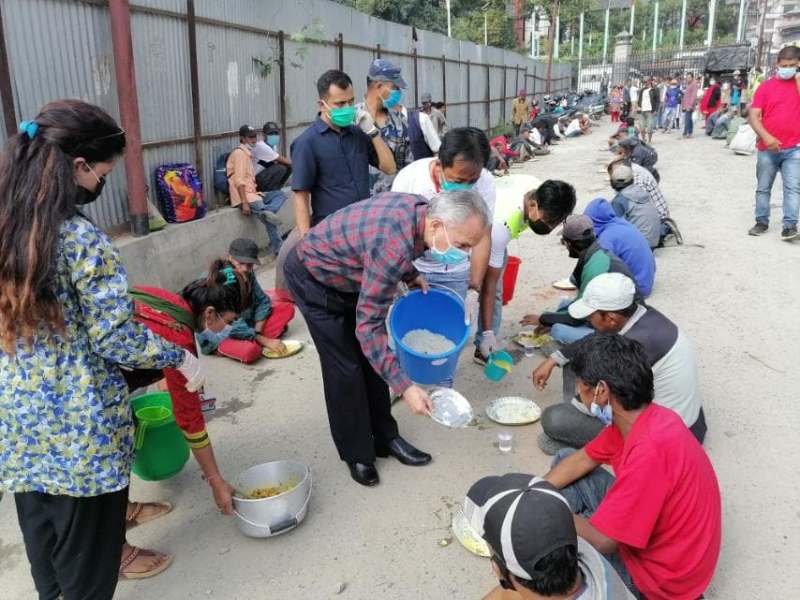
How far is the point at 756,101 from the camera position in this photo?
688 centimetres

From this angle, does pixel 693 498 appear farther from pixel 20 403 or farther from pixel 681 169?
pixel 681 169

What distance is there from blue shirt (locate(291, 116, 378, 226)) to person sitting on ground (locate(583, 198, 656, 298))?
196 cm

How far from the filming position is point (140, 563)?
8.54 ft

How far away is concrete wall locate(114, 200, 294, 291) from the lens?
17.5ft

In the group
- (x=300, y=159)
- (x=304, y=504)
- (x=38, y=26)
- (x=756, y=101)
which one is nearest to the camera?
(x=304, y=504)

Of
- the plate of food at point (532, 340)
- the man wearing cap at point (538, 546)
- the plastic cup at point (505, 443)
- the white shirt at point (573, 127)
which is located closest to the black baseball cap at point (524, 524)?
the man wearing cap at point (538, 546)

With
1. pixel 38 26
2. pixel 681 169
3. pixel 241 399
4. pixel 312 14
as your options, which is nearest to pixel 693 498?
pixel 241 399

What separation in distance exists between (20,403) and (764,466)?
11.0ft

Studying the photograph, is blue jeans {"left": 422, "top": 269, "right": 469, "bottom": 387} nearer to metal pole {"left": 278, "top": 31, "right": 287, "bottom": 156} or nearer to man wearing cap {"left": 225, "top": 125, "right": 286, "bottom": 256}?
man wearing cap {"left": 225, "top": 125, "right": 286, "bottom": 256}

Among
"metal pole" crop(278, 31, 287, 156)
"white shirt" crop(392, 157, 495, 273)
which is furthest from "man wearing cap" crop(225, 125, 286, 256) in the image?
"white shirt" crop(392, 157, 495, 273)

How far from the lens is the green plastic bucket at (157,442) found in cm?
283

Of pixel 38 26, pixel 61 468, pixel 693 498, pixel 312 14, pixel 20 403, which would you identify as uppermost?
pixel 312 14

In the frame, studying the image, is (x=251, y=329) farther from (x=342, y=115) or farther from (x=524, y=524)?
(x=524, y=524)

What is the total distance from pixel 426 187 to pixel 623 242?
210 cm
